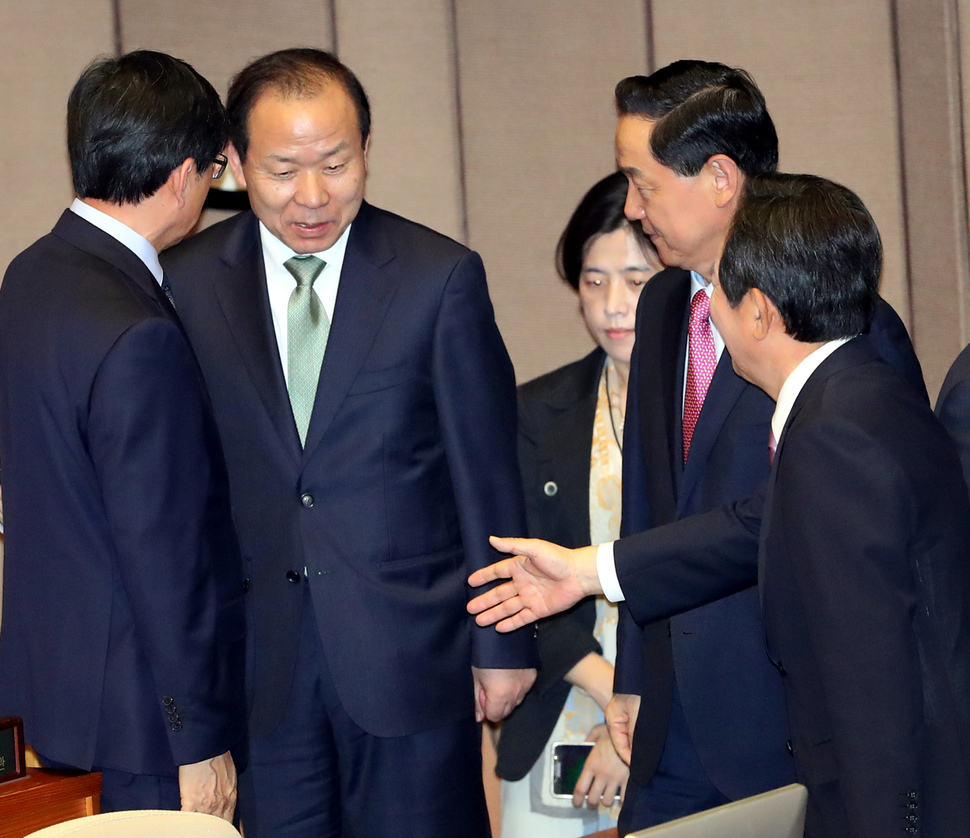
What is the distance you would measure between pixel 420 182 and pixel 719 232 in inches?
62.2

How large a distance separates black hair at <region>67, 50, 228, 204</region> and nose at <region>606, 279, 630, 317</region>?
1188 millimetres

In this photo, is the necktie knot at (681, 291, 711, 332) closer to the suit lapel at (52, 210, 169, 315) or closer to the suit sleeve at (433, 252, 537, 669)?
the suit sleeve at (433, 252, 537, 669)

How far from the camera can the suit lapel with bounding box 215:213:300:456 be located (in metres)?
2.46

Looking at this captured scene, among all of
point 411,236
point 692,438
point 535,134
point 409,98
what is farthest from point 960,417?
point 409,98

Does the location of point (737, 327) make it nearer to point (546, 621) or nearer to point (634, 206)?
point (634, 206)

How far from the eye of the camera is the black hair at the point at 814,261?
2.00 m

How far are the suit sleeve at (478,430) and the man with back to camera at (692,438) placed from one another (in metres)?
0.27

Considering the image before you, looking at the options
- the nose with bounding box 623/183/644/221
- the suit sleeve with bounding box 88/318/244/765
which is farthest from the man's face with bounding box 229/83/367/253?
the nose with bounding box 623/183/644/221

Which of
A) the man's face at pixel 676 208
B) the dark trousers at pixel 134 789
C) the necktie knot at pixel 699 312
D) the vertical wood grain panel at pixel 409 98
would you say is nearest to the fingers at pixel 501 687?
the dark trousers at pixel 134 789

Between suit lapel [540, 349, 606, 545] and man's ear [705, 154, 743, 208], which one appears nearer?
man's ear [705, 154, 743, 208]

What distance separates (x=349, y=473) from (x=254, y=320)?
1.25 ft

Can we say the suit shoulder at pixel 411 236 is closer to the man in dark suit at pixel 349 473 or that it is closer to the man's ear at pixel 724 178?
the man in dark suit at pixel 349 473

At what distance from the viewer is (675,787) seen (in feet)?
8.03

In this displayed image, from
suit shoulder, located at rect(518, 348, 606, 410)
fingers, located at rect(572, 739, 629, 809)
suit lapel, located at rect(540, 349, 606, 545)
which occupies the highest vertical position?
suit shoulder, located at rect(518, 348, 606, 410)
